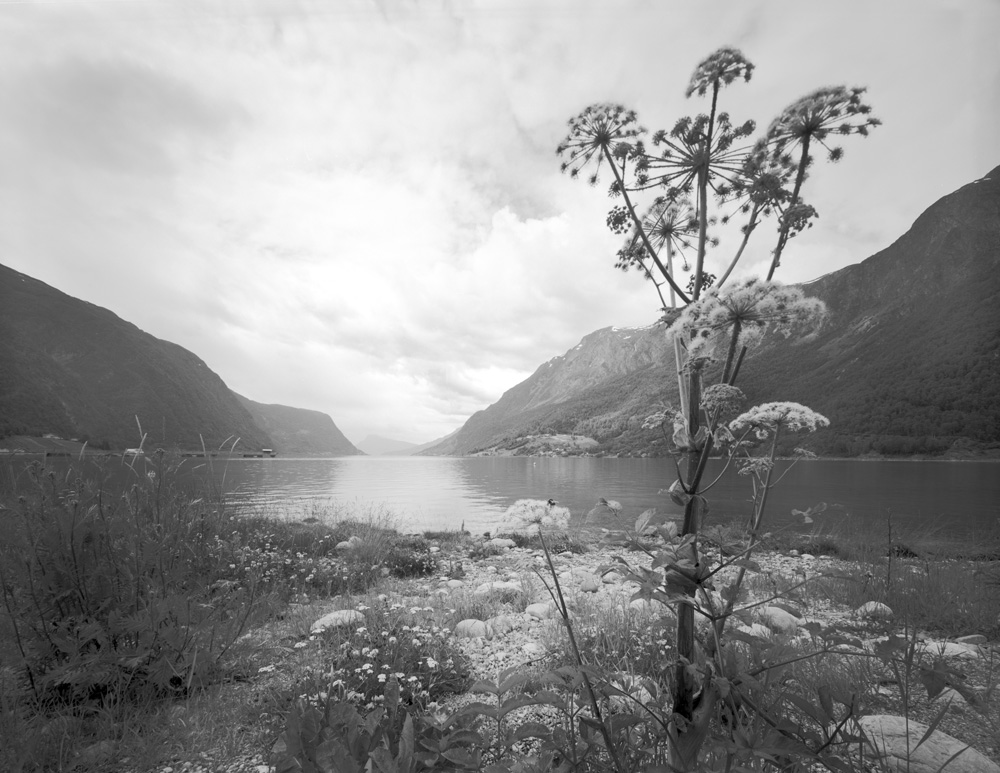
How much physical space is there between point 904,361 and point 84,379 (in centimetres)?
25300

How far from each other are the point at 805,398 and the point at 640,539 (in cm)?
12246

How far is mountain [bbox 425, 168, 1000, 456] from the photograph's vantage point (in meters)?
88.7

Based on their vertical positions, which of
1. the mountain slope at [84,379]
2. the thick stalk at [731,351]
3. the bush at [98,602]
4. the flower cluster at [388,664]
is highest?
the mountain slope at [84,379]

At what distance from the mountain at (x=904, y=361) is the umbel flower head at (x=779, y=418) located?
4831cm

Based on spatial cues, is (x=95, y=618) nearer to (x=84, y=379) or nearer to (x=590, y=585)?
(x=590, y=585)

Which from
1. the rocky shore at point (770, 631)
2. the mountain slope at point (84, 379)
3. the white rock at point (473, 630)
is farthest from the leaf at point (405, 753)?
the mountain slope at point (84, 379)

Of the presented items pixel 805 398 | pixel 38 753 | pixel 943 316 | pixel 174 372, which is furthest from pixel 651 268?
pixel 174 372

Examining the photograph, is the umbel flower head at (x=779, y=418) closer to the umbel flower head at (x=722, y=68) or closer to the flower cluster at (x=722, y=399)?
the flower cluster at (x=722, y=399)

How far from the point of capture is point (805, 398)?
103 m

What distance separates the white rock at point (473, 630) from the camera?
5.18 m

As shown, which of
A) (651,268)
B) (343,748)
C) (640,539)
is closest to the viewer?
(343,748)

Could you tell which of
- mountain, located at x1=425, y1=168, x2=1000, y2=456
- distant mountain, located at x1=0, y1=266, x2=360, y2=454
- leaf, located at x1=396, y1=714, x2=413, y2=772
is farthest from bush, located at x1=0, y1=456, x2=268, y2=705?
distant mountain, located at x1=0, y1=266, x2=360, y2=454

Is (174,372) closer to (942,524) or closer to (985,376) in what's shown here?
(942,524)

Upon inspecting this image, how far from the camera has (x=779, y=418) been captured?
262 cm
